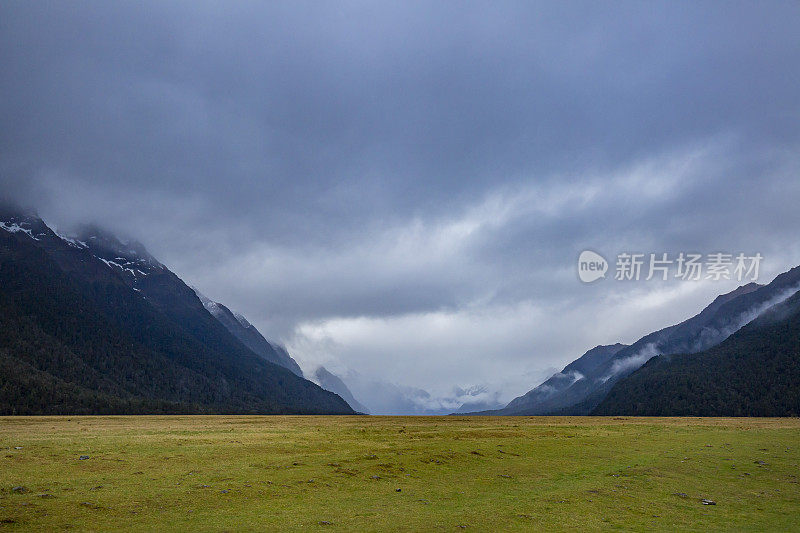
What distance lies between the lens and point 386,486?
1228 inches

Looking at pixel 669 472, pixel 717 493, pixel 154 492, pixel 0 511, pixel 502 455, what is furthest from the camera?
pixel 502 455

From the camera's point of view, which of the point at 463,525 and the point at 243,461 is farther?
the point at 243,461

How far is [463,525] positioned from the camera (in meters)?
22.6

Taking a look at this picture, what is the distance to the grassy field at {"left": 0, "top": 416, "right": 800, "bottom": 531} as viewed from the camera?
75.0 ft

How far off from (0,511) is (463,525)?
22.0 metres

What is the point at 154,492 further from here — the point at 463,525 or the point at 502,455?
the point at 502,455

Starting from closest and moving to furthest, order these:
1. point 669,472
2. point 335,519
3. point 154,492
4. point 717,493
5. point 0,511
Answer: point 0,511 < point 335,519 < point 154,492 < point 717,493 < point 669,472

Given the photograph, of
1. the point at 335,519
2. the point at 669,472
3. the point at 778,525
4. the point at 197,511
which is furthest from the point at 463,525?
the point at 669,472

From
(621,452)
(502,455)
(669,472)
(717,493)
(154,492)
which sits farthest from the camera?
(621,452)

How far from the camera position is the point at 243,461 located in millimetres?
37250

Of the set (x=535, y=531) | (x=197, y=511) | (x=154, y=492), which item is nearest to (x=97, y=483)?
(x=154, y=492)

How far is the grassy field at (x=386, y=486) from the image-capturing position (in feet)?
75.0

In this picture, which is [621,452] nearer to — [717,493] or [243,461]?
[717,493]

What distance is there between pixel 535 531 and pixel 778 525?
13.7 meters
